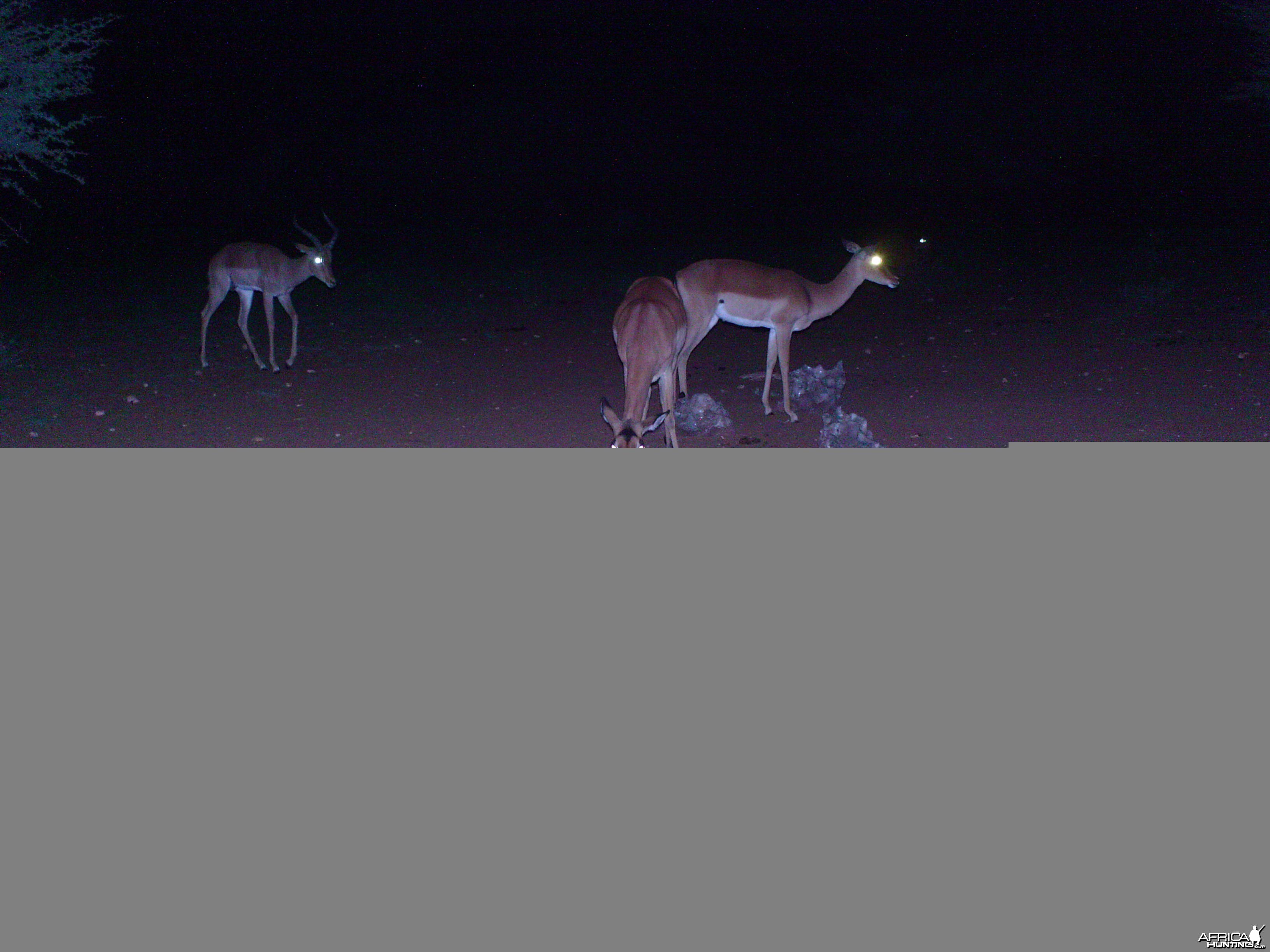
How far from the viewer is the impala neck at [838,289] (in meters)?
11.3

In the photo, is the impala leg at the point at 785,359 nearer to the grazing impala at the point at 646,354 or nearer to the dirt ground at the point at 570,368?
the dirt ground at the point at 570,368

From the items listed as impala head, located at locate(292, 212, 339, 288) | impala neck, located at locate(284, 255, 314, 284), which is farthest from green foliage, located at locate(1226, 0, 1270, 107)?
impala neck, located at locate(284, 255, 314, 284)

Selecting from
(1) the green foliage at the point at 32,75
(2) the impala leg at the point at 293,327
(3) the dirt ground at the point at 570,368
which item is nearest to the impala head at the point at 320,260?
(2) the impala leg at the point at 293,327

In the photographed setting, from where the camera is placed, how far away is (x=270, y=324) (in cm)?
1252

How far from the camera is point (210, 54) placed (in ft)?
121

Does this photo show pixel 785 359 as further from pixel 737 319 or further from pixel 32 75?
pixel 32 75

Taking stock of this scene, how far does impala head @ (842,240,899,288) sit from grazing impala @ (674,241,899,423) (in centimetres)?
6

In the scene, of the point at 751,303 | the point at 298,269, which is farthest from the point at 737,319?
the point at 298,269

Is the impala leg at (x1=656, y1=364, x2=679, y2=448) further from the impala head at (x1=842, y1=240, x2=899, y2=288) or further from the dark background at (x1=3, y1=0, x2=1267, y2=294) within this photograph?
the dark background at (x1=3, y1=0, x2=1267, y2=294)

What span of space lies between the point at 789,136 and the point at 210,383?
2409 centimetres

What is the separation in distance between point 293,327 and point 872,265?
21.5 feet

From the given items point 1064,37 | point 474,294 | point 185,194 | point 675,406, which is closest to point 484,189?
point 185,194

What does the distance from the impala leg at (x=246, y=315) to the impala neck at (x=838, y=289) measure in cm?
608

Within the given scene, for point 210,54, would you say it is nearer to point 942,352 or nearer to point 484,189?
point 484,189
